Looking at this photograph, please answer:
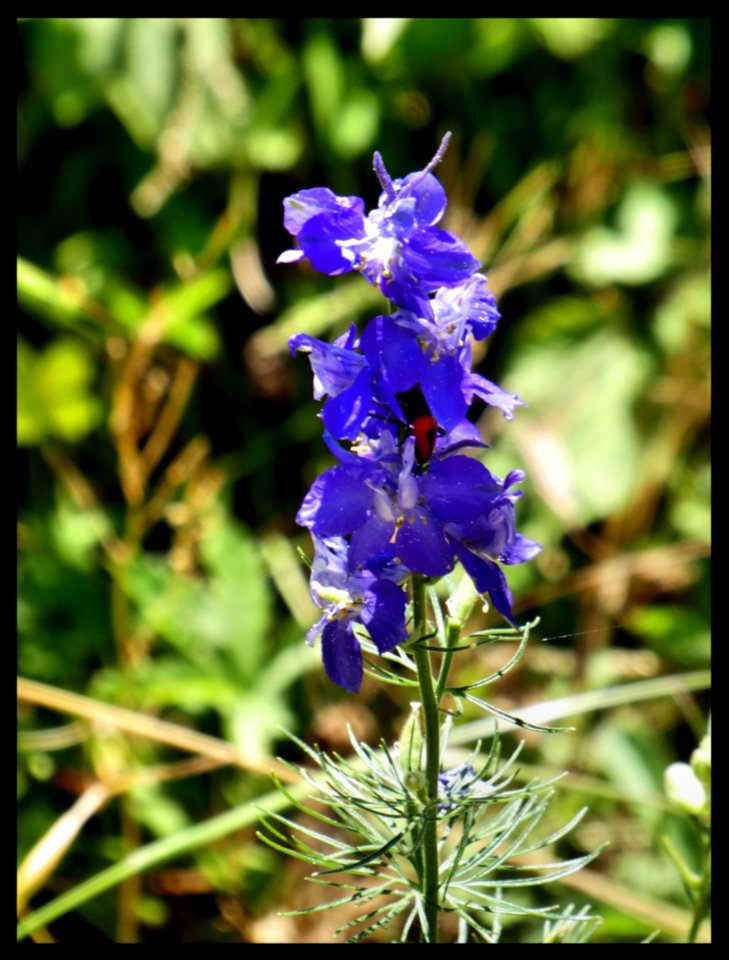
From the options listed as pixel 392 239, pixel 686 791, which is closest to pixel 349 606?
pixel 392 239

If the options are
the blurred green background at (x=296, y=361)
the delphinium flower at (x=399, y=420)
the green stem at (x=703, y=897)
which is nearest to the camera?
the delphinium flower at (x=399, y=420)

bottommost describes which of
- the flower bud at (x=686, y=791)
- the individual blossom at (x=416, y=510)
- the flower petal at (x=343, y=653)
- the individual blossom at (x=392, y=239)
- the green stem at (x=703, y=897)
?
the green stem at (x=703, y=897)

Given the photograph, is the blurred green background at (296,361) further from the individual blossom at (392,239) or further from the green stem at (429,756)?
the individual blossom at (392,239)

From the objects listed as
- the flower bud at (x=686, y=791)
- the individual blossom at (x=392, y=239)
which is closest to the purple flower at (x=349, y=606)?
the individual blossom at (x=392, y=239)

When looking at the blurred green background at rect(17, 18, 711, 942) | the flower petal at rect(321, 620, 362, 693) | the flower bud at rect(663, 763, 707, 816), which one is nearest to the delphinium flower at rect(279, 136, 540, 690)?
the flower petal at rect(321, 620, 362, 693)
